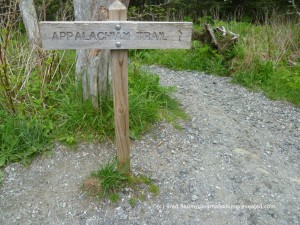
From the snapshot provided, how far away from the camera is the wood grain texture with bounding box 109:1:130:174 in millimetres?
2262

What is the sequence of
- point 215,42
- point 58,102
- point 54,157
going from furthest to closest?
point 215,42 → point 58,102 → point 54,157

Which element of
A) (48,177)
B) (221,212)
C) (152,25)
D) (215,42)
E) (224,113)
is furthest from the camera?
(215,42)

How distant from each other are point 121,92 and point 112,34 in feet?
1.65

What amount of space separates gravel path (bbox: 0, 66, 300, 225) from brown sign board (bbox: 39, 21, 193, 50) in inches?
55.9

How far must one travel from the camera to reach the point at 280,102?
4973 mm

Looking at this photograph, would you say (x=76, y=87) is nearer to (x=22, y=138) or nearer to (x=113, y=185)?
(x=22, y=138)

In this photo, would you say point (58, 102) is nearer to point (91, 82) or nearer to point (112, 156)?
point (91, 82)

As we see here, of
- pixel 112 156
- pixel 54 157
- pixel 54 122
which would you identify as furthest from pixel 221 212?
pixel 54 122

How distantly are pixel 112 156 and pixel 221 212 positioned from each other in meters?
1.30

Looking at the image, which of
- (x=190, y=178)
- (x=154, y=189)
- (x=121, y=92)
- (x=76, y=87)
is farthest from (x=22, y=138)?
(x=190, y=178)

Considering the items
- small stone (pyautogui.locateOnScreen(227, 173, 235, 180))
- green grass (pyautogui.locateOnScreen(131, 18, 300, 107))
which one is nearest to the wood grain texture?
small stone (pyautogui.locateOnScreen(227, 173, 235, 180))

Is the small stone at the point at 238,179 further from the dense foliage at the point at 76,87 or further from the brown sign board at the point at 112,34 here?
the brown sign board at the point at 112,34

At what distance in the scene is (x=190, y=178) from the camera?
3105mm

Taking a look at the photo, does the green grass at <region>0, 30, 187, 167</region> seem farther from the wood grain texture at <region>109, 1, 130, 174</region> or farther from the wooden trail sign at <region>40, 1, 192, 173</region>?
the wooden trail sign at <region>40, 1, 192, 173</region>
